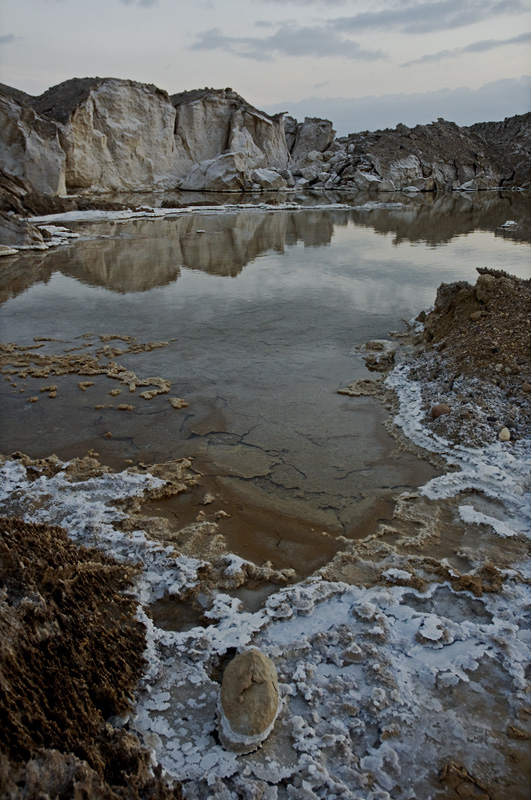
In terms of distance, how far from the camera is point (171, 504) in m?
Answer: 4.34

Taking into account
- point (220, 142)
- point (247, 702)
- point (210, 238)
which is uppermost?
point (220, 142)

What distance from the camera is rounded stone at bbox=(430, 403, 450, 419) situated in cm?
549

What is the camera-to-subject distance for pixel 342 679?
8.84 feet

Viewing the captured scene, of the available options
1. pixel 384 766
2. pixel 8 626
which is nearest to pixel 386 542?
pixel 384 766

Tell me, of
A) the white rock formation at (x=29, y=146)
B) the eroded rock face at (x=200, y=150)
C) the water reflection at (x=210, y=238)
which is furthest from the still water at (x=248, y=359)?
the eroded rock face at (x=200, y=150)

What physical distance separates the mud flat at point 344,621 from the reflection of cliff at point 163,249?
901 cm

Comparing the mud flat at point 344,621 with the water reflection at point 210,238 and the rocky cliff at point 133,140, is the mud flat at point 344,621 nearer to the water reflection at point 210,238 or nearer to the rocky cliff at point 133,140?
the water reflection at point 210,238

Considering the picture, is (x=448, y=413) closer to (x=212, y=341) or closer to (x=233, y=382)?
(x=233, y=382)

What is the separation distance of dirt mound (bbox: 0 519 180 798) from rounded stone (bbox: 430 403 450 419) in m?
3.67

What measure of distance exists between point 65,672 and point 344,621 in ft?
5.31

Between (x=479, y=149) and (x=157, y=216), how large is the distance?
5541 cm

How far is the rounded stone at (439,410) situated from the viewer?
18.0ft

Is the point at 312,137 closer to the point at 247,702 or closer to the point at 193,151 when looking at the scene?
the point at 193,151

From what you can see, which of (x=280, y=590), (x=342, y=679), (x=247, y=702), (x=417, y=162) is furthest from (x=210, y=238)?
(x=417, y=162)
